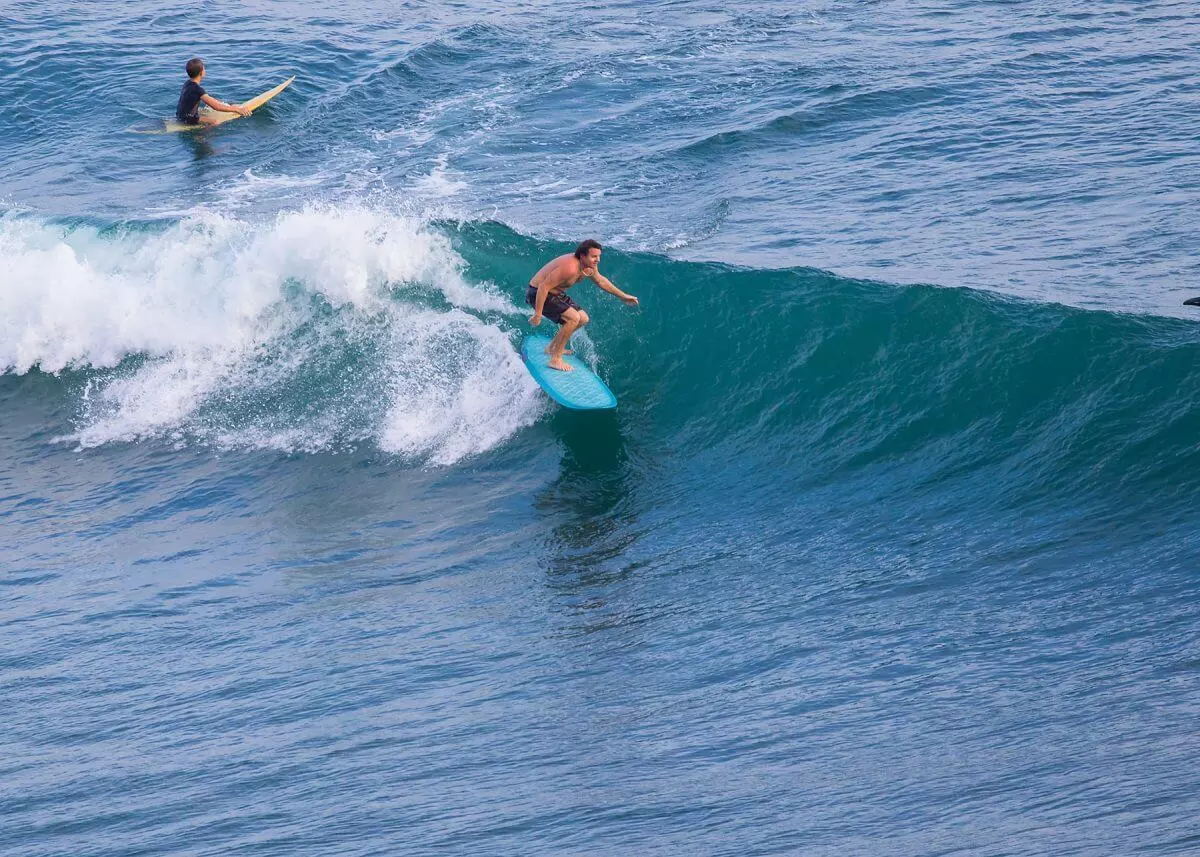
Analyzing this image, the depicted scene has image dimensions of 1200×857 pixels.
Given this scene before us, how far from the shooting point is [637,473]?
457 inches

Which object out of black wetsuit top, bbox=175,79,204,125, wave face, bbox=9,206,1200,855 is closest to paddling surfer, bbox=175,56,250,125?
black wetsuit top, bbox=175,79,204,125

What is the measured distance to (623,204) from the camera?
16344 mm

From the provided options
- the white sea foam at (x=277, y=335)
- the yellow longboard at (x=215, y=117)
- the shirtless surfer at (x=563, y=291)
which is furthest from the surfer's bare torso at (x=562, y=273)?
the yellow longboard at (x=215, y=117)

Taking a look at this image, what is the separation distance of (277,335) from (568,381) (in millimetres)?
3775

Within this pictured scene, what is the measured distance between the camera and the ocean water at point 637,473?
744 cm

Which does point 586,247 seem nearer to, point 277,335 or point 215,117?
point 277,335

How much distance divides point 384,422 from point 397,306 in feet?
5.72

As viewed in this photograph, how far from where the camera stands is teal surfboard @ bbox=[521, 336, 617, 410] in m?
11.9

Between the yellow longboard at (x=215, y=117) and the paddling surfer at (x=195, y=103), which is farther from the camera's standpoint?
the yellow longboard at (x=215, y=117)

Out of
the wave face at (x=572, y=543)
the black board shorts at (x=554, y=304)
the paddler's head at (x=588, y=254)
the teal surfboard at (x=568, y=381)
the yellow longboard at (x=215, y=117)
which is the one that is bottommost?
the wave face at (x=572, y=543)

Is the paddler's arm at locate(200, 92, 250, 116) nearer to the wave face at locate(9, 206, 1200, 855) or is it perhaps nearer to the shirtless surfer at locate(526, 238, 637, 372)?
the wave face at locate(9, 206, 1200, 855)

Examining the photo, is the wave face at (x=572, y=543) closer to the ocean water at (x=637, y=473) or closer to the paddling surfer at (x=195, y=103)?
the ocean water at (x=637, y=473)

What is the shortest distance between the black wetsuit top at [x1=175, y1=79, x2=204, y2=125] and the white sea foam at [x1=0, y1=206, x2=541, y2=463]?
216 inches

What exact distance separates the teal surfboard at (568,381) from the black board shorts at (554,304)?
0.47 m
